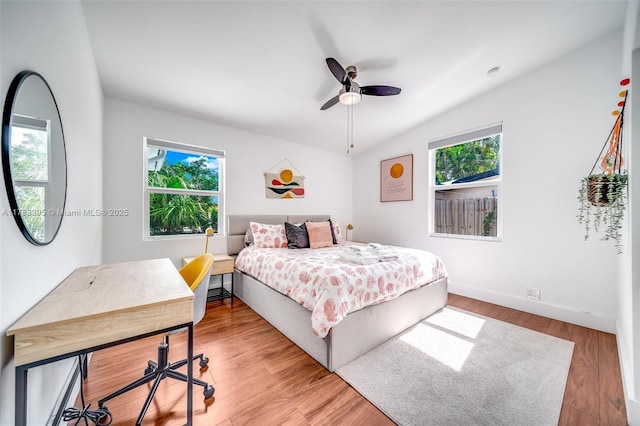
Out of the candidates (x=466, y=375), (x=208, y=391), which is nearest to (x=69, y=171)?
(x=208, y=391)

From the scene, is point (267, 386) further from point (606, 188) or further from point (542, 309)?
point (542, 309)

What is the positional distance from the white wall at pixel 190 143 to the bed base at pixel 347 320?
1300mm

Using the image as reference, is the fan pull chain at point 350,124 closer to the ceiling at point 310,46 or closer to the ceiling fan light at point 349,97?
the ceiling at point 310,46

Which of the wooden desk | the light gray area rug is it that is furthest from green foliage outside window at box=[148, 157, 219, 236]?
the light gray area rug

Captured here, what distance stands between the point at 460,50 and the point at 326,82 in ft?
4.63

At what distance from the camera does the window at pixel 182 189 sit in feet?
10.1

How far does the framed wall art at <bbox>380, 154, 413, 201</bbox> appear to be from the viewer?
4.05 m

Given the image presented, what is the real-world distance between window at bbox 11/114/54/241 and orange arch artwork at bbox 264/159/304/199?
2.83 meters

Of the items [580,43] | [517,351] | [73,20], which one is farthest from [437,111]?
[73,20]

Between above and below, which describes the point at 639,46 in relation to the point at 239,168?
above

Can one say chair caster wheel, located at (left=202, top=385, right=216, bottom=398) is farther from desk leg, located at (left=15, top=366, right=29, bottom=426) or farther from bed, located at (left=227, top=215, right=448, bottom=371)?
desk leg, located at (left=15, top=366, right=29, bottom=426)

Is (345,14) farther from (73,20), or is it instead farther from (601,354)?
(601,354)

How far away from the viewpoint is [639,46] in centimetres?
129

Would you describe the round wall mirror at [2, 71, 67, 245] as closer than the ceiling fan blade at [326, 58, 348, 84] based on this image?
Yes
